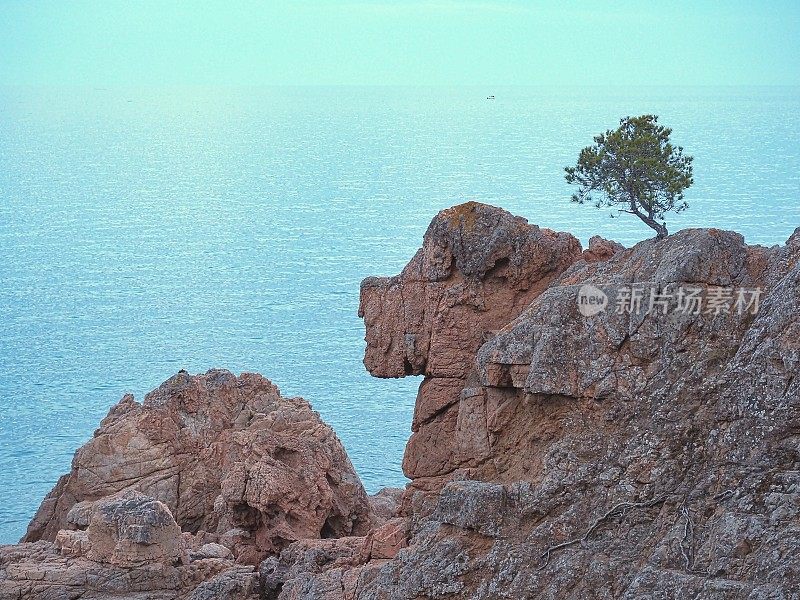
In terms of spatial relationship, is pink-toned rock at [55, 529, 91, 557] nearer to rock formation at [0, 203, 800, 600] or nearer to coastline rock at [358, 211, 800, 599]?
rock formation at [0, 203, 800, 600]

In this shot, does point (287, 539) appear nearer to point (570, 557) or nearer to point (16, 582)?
point (16, 582)

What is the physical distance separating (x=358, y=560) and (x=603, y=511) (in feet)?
31.6

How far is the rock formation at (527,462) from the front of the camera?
27.8 meters

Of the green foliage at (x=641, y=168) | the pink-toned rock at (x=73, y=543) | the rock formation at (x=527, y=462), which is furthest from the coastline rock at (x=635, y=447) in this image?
the pink-toned rock at (x=73, y=543)

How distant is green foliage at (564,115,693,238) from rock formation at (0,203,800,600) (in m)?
3.61

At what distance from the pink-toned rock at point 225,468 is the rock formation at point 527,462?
11cm

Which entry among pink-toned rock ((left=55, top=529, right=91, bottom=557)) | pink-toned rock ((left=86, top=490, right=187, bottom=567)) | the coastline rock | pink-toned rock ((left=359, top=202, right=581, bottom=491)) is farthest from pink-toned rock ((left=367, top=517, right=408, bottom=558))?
pink-toned rock ((left=55, top=529, right=91, bottom=557))

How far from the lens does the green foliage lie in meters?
40.4

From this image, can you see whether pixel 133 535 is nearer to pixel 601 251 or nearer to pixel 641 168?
Result: pixel 601 251

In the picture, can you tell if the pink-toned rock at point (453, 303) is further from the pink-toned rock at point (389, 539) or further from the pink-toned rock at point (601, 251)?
the pink-toned rock at point (389, 539)

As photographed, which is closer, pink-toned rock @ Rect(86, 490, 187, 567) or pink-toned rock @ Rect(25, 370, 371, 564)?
pink-toned rock @ Rect(86, 490, 187, 567)

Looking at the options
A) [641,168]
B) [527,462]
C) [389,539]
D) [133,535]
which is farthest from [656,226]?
[133,535]

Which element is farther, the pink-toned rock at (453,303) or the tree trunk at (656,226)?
the tree trunk at (656,226)

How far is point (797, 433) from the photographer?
2727 centimetres
